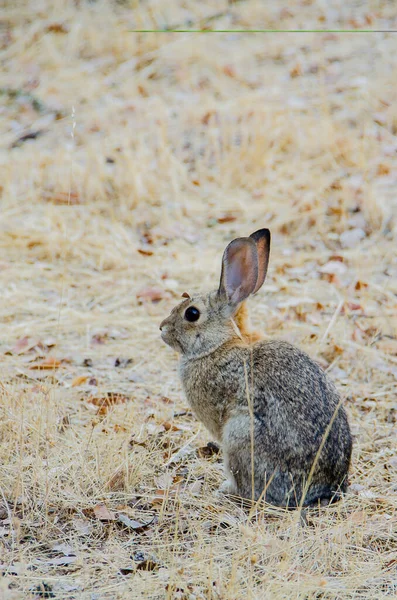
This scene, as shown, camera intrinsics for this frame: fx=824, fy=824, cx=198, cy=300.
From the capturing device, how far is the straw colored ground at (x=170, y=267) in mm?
4055

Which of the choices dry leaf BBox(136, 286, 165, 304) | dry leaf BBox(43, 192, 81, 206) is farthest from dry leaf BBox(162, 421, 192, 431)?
dry leaf BBox(43, 192, 81, 206)

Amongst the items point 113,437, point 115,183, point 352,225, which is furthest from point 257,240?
point 115,183

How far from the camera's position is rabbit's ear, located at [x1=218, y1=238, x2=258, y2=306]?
469 cm

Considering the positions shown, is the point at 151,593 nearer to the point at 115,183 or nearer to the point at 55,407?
the point at 55,407

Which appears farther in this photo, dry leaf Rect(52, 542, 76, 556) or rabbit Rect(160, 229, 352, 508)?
rabbit Rect(160, 229, 352, 508)

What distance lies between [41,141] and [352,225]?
4.37 m

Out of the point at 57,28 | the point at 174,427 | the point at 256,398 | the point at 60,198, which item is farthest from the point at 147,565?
the point at 57,28

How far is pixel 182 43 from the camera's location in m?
12.7

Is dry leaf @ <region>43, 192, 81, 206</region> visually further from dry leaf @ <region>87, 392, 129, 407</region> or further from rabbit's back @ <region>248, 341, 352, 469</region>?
rabbit's back @ <region>248, 341, 352, 469</region>

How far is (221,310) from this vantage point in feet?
16.1

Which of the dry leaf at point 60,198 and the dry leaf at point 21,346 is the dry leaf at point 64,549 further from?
the dry leaf at point 60,198

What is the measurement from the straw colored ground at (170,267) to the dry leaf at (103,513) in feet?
0.07

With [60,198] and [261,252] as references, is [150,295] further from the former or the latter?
[261,252]

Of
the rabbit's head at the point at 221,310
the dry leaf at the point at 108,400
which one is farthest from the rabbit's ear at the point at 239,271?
the dry leaf at the point at 108,400
